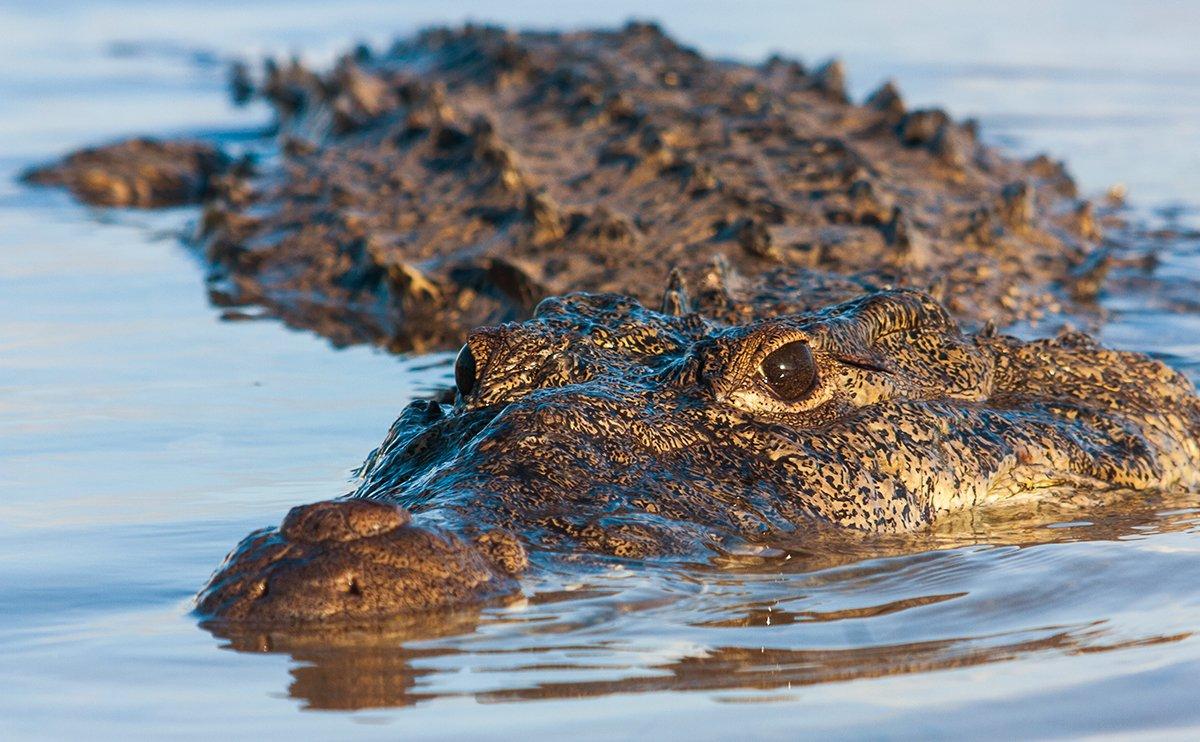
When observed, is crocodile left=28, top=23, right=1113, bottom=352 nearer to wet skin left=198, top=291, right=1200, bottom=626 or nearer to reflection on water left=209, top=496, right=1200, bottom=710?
wet skin left=198, top=291, right=1200, bottom=626

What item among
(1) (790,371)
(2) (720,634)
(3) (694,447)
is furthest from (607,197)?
(2) (720,634)

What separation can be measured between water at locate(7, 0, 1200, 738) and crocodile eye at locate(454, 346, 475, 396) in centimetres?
71

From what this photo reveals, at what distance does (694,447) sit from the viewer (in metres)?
4.85

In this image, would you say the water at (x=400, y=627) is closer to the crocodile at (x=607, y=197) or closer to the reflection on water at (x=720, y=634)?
the reflection on water at (x=720, y=634)

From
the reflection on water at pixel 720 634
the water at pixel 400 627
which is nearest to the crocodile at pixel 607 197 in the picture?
the water at pixel 400 627

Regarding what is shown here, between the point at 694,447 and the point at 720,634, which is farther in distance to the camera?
the point at 694,447

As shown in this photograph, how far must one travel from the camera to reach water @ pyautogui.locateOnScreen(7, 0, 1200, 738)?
353 centimetres

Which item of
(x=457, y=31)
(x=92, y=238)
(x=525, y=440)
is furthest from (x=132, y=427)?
(x=457, y=31)

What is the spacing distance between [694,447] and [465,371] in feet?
2.57

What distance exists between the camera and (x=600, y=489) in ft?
15.0

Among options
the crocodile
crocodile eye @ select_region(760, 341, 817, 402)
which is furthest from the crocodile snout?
the crocodile

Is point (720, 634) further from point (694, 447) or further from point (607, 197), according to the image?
point (607, 197)

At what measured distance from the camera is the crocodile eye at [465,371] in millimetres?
5191

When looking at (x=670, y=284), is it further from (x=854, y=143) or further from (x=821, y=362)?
(x=854, y=143)
